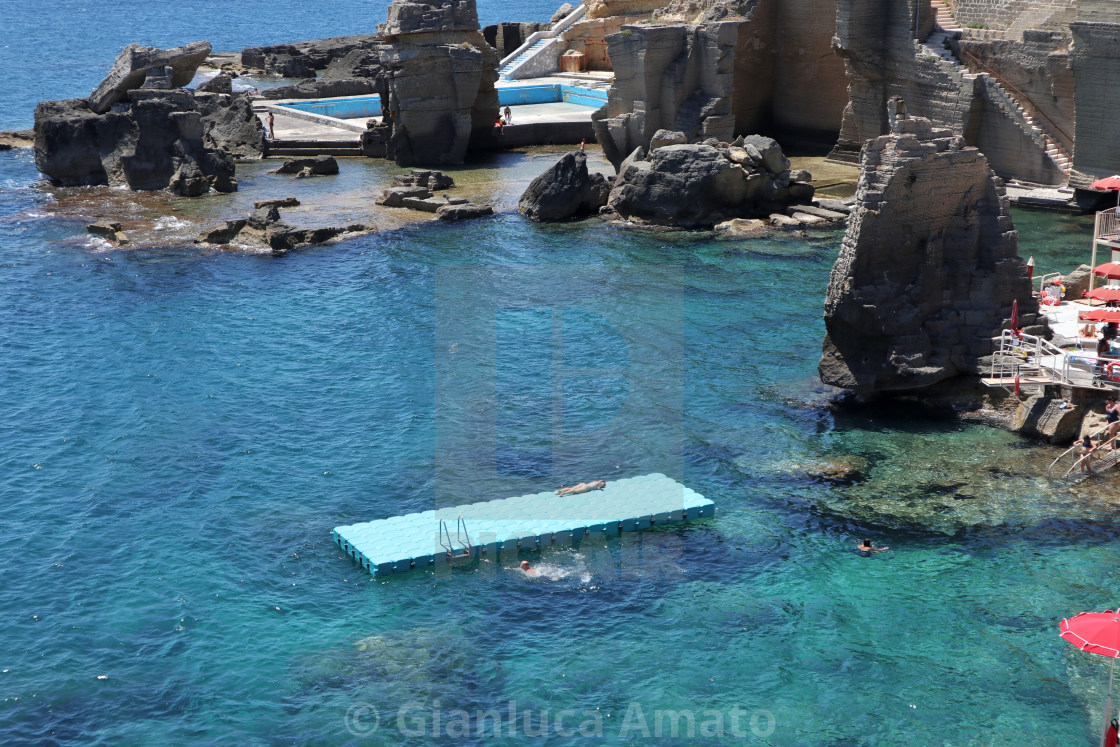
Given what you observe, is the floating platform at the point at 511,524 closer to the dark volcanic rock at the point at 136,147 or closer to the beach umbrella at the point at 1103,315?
the beach umbrella at the point at 1103,315

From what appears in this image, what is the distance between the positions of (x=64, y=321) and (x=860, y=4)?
3086cm

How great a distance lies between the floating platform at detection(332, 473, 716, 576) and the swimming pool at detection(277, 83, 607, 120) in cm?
4642

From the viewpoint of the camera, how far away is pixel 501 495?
23656mm

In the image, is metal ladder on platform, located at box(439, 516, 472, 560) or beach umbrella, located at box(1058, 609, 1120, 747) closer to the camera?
beach umbrella, located at box(1058, 609, 1120, 747)

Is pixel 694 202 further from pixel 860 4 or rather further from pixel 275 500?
pixel 275 500

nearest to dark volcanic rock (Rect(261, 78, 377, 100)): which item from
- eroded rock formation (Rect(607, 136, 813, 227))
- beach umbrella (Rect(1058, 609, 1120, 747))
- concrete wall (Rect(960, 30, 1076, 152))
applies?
eroded rock formation (Rect(607, 136, 813, 227))

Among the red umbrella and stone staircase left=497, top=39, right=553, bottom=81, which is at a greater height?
stone staircase left=497, top=39, right=553, bottom=81

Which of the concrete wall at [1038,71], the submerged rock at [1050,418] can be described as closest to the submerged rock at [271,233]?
the concrete wall at [1038,71]

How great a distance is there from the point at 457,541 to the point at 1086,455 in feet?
40.7

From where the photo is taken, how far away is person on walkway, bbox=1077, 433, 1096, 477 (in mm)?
22859

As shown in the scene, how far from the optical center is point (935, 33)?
45344 mm

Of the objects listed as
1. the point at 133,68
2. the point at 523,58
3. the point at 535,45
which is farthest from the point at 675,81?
the point at 535,45

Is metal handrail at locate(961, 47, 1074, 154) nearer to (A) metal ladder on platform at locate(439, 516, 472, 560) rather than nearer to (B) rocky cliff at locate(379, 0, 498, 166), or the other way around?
(B) rocky cliff at locate(379, 0, 498, 166)

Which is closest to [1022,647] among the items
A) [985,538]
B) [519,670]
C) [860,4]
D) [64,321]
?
[985,538]
